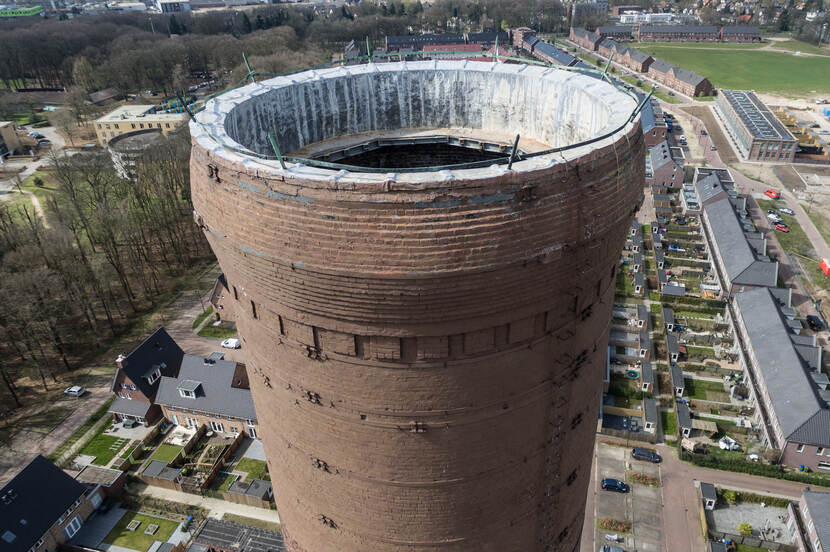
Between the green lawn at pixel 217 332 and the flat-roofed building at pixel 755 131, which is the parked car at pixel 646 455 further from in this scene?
the flat-roofed building at pixel 755 131

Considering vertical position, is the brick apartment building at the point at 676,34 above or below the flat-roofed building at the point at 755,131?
above

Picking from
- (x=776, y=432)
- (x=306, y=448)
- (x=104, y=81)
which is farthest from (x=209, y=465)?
(x=104, y=81)

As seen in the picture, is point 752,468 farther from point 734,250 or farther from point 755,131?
point 755,131

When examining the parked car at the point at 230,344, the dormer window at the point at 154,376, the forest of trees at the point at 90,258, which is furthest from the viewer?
the parked car at the point at 230,344

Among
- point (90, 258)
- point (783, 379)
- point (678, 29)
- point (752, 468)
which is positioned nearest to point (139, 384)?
point (90, 258)

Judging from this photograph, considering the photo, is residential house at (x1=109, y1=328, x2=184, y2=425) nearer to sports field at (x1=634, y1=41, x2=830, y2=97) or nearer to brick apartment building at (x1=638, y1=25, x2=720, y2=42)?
sports field at (x1=634, y1=41, x2=830, y2=97)

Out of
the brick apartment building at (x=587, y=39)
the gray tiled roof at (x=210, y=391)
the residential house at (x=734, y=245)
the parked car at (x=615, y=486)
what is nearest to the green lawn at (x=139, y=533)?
the gray tiled roof at (x=210, y=391)
